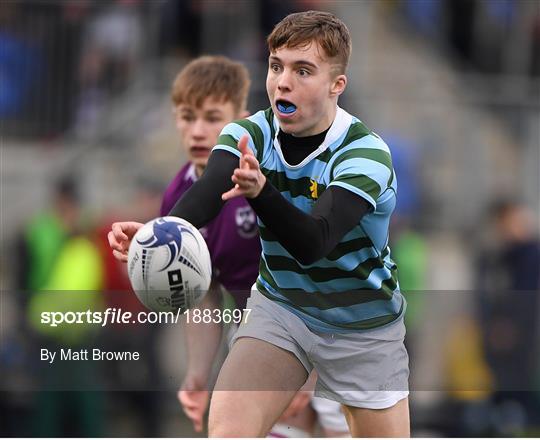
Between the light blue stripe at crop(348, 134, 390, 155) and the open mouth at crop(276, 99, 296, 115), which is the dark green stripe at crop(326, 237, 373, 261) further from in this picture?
the open mouth at crop(276, 99, 296, 115)

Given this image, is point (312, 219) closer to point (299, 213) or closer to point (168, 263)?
point (299, 213)

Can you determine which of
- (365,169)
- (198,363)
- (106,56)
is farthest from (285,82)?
(106,56)

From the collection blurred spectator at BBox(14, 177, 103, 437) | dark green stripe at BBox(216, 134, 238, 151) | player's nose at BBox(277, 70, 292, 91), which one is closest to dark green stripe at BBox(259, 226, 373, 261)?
dark green stripe at BBox(216, 134, 238, 151)

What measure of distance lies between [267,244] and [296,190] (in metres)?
0.34

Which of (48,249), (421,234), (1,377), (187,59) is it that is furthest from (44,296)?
(421,234)

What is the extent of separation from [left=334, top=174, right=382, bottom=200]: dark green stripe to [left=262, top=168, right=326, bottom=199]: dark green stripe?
0.26 meters

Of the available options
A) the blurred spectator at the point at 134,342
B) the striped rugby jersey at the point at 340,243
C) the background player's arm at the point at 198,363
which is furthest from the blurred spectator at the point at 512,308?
the striped rugby jersey at the point at 340,243

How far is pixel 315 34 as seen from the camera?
5.57m

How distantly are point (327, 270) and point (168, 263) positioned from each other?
886mm

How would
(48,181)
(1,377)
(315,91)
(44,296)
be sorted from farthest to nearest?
1. (48,181)
2. (1,377)
3. (44,296)
4. (315,91)

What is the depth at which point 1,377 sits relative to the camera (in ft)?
30.6

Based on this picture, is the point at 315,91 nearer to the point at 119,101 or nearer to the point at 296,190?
the point at 296,190

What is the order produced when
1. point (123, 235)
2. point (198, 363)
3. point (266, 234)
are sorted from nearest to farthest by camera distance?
point (123, 235) < point (266, 234) < point (198, 363)

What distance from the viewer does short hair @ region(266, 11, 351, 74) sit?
5559 mm
